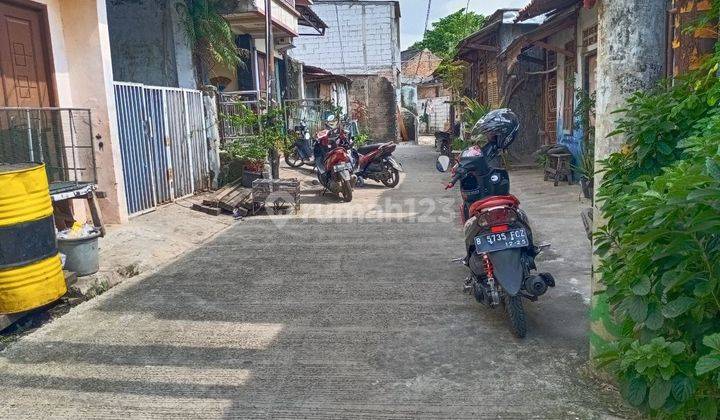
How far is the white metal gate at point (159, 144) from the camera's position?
7793 millimetres

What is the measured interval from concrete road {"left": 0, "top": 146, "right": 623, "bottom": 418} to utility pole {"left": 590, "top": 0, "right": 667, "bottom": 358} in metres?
0.61

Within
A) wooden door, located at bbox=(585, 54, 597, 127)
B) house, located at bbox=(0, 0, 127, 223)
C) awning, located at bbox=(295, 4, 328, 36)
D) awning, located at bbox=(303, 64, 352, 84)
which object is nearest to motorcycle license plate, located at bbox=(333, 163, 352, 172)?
house, located at bbox=(0, 0, 127, 223)

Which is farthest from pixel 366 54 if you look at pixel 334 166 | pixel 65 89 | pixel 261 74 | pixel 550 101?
pixel 65 89

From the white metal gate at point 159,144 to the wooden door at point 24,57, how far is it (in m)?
1.01

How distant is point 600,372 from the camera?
3.25m

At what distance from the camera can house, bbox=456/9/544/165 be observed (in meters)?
13.6

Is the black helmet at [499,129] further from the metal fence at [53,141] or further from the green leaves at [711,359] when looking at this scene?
the metal fence at [53,141]

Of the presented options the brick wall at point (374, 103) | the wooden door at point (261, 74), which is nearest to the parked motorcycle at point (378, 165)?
the wooden door at point (261, 74)

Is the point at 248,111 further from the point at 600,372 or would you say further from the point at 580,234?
the point at 600,372

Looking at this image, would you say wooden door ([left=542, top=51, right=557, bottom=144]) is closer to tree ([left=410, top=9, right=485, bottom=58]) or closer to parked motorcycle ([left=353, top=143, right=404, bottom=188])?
parked motorcycle ([left=353, top=143, right=404, bottom=188])

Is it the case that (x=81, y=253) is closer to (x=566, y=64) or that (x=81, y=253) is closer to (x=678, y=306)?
(x=678, y=306)

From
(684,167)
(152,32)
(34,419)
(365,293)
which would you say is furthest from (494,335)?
(152,32)

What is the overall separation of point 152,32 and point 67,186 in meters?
5.97

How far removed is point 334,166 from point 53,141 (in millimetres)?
4612
